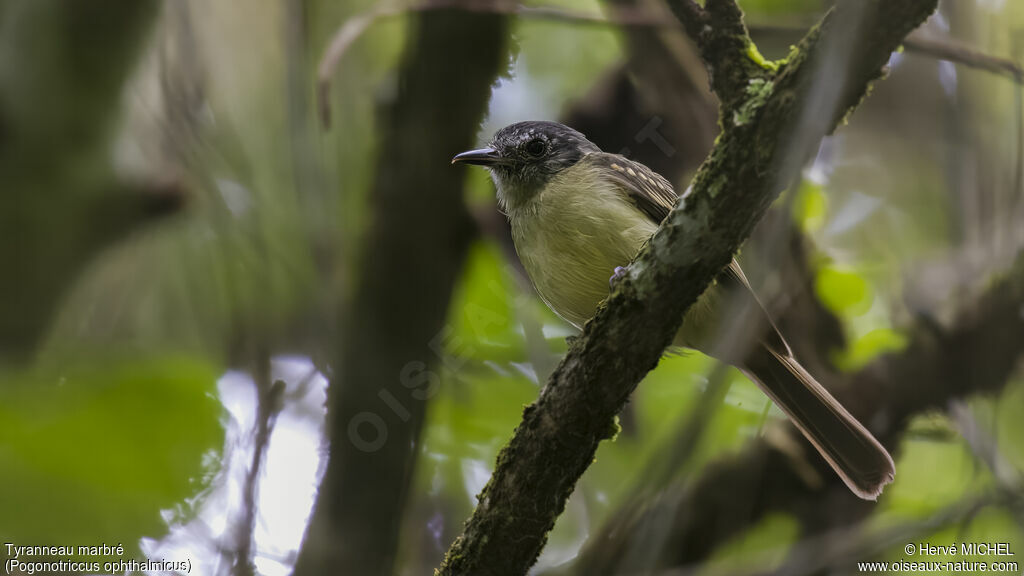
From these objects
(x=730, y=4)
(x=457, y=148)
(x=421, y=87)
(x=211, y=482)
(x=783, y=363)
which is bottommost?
(x=783, y=363)

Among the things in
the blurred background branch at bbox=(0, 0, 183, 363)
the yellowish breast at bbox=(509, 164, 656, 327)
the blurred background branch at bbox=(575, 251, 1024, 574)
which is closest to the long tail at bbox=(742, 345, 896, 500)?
the blurred background branch at bbox=(575, 251, 1024, 574)

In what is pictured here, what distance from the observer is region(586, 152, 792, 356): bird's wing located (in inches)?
135

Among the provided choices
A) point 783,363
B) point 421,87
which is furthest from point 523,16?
point 783,363

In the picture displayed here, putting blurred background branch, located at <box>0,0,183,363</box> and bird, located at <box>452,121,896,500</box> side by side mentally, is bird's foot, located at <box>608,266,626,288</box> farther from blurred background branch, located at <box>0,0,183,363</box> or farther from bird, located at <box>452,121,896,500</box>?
blurred background branch, located at <box>0,0,183,363</box>

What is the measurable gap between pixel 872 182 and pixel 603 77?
7.43ft

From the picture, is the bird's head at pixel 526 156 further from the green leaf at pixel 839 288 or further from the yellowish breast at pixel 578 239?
the green leaf at pixel 839 288

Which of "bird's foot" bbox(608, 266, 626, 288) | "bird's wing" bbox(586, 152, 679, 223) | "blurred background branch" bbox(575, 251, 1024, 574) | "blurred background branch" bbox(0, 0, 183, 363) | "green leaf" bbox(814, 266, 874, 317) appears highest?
"blurred background branch" bbox(0, 0, 183, 363)

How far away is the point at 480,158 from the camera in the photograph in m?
3.98

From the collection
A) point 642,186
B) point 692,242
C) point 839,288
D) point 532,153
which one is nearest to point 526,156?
point 532,153

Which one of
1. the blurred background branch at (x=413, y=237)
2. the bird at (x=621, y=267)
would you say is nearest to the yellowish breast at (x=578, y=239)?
the bird at (x=621, y=267)

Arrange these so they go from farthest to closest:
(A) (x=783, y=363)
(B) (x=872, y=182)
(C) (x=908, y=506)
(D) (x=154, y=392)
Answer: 1. (B) (x=872, y=182)
2. (C) (x=908, y=506)
3. (A) (x=783, y=363)
4. (D) (x=154, y=392)

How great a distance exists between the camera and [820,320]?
14.2 feet

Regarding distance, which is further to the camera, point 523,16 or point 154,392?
point 523,16

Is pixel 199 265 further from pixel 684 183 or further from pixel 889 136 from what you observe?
pixel 889 136
